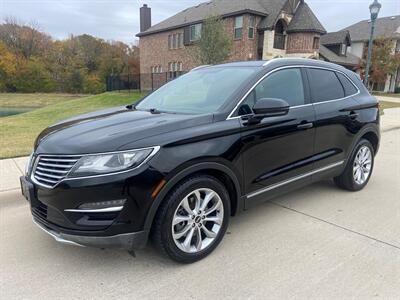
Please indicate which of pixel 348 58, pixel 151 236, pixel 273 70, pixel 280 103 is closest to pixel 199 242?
pixel 151 236

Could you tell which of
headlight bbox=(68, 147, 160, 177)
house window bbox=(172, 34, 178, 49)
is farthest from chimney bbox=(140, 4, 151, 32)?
headlight bbox=(68, 147, 160, 177)

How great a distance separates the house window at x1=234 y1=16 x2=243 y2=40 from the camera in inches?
1035

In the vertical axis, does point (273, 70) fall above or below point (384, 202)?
above

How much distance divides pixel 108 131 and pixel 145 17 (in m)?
39.9

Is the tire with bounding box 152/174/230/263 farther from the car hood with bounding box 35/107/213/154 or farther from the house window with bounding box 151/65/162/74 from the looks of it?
the house window with bounding box 151/65/162/74

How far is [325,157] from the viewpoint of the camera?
402 centimetres

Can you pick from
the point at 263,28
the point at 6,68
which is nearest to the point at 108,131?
the point at 263,28

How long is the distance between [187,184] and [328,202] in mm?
2423

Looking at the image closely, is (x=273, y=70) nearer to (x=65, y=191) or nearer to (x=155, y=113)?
(x=155, y=113)

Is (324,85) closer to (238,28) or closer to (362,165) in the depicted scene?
(362,165)


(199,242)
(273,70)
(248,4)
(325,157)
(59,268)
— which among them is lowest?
(59,268)

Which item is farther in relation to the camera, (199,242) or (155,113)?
(155,113)

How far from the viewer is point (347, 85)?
445 cm

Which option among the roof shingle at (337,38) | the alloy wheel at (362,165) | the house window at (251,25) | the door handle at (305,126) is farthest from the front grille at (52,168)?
the roof shingle at (337,38)
